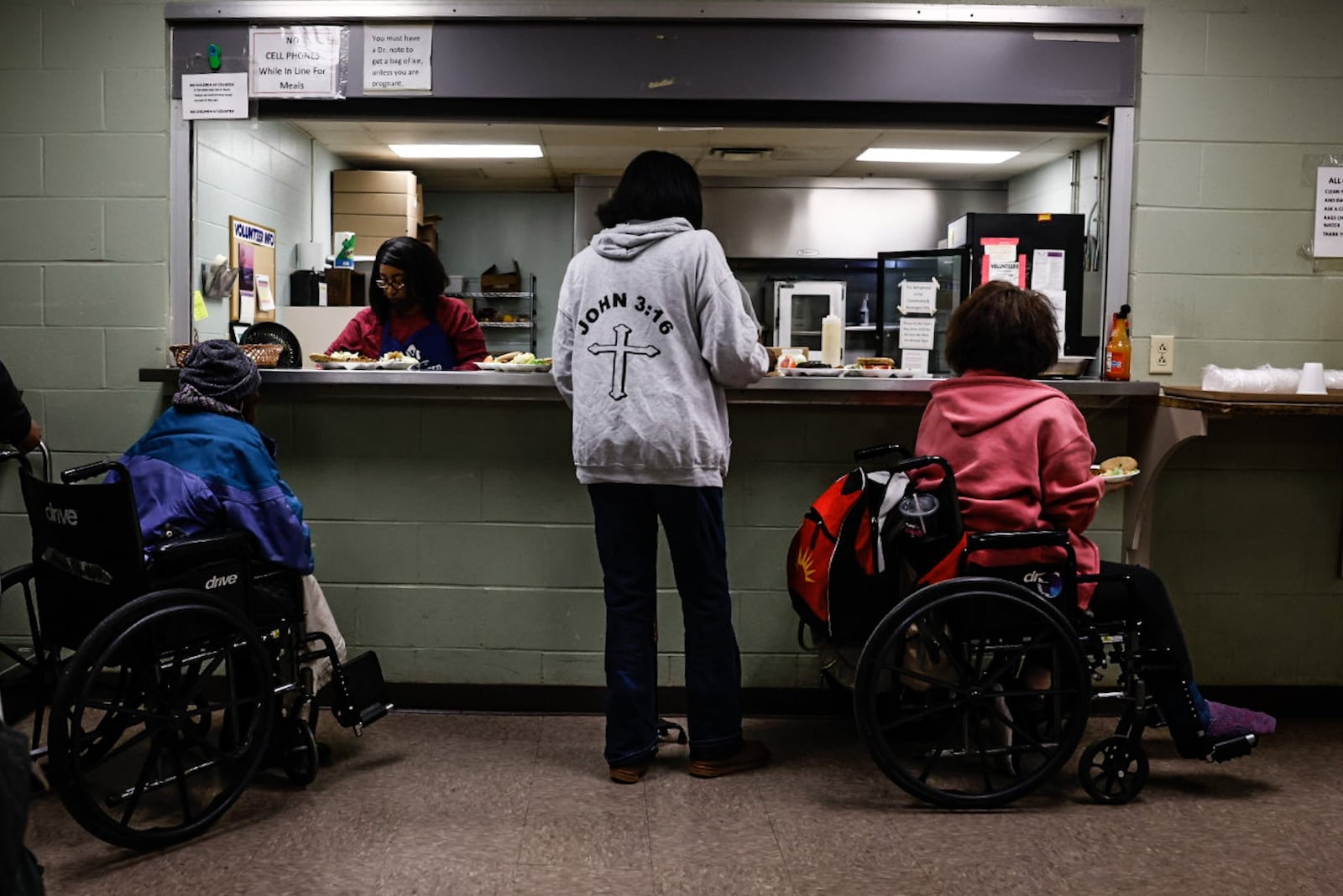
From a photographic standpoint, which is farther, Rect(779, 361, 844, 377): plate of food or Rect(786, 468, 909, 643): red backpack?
Rect(779, 361, 844, 377): plate of food

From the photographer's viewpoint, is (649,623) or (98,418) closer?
(649,623)

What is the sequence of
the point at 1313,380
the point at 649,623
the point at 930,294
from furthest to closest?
the point at 930,294, the point at 1313,380, the point at 649,623

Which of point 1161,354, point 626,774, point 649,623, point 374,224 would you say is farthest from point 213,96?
point 374,224

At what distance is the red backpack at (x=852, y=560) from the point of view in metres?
2.54

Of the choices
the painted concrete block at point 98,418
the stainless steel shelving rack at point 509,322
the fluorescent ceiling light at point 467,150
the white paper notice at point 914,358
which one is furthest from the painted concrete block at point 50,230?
the stainless steel shelving rack at point 509,322

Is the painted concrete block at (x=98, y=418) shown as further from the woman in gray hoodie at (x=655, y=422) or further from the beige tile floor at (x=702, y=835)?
the woman in gray hoodie at (x=655, y=422)

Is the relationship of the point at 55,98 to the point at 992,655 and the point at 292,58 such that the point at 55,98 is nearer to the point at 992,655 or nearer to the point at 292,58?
the point at 292,58

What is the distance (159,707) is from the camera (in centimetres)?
224

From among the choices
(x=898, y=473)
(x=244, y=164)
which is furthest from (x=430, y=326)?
(x=898, y=473)

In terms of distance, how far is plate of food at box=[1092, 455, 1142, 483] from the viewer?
2979 millimetres

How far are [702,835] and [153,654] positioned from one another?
1190mm

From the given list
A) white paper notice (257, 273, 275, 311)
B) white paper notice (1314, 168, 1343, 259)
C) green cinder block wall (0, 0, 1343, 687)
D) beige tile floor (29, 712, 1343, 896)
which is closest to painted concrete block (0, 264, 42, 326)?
green cinder block wall (0, 0, 1343, 687)

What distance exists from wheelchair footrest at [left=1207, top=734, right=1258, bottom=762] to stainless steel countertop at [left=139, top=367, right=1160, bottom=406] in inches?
37.2

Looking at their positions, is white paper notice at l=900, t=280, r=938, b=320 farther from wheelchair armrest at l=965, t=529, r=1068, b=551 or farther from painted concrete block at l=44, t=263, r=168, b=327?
painted concrete block at l=44, t=263, r=168, b=327
